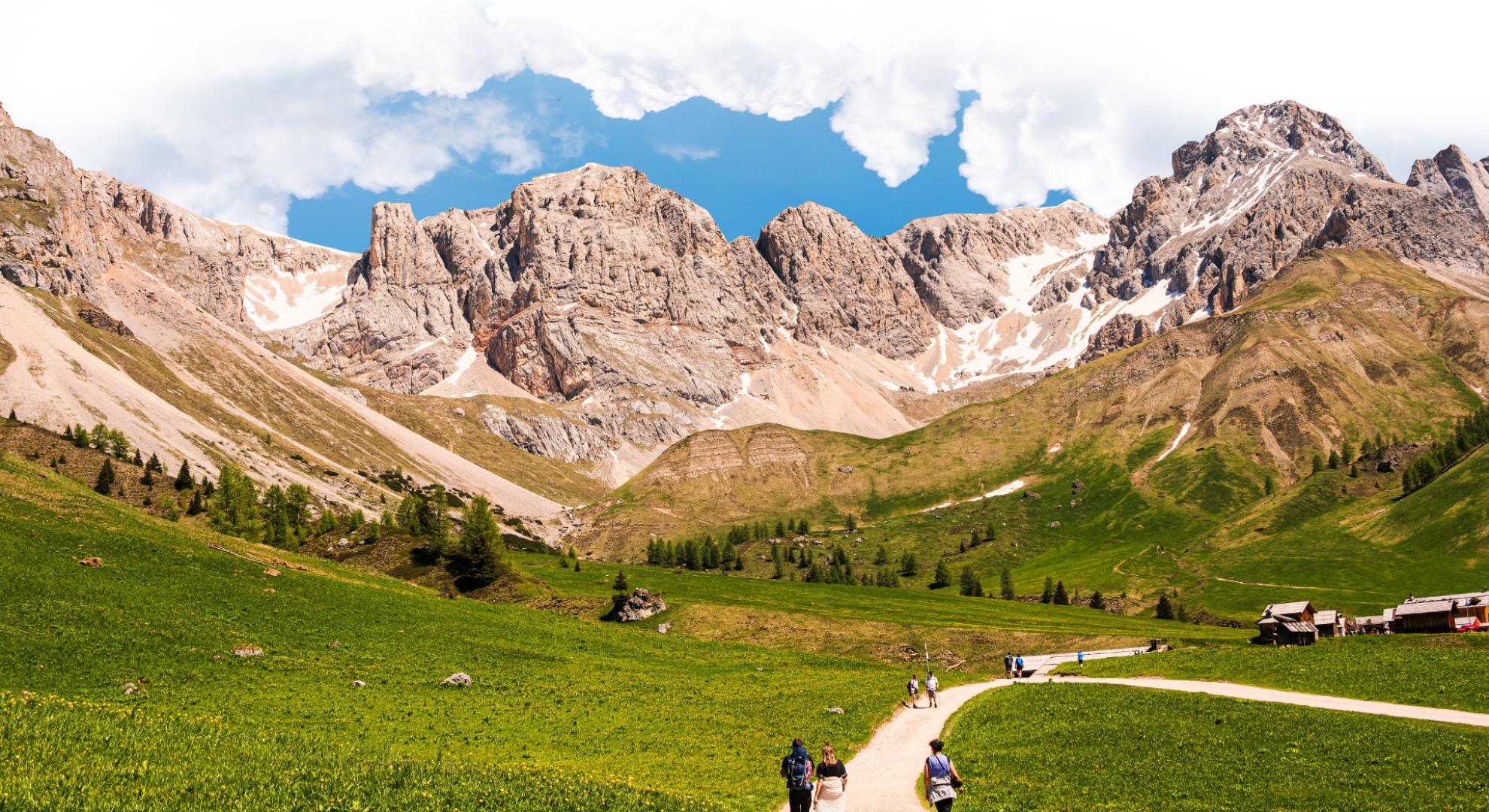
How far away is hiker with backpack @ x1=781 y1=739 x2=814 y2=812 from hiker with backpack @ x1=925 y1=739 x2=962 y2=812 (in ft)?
12.8

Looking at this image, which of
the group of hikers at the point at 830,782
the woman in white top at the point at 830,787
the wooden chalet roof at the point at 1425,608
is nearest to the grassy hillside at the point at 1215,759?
the group of hikers at the point at 830,782

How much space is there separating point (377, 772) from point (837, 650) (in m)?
71.4

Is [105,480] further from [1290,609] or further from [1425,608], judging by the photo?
[1425,608]

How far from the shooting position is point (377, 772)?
76.9 ft

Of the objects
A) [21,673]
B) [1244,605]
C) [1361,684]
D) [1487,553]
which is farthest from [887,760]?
[1487,553]

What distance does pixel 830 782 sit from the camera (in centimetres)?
2730

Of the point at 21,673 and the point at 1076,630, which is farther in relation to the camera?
the point at 1076,630

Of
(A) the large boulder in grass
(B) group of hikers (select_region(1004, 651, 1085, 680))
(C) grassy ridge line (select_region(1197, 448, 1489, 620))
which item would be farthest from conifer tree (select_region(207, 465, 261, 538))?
(C) grassy ridge line (select_region(1197, 448, 1489, 620))

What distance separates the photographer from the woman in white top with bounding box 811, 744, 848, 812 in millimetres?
27203

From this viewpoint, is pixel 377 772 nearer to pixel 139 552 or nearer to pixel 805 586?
pixel 139 552

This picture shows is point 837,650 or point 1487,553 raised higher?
point 1487,553

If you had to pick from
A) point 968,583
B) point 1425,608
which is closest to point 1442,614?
point 1425,608

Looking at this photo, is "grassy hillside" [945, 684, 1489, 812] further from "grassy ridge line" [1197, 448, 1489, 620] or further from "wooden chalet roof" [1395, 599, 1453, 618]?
"grassy ridge line" [1197, 448, 1489, 620]

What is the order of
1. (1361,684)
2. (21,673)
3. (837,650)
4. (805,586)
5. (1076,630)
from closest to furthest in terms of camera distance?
(21,673) → (1361,684) → (837,650) → (1076,630) → (805,586)
